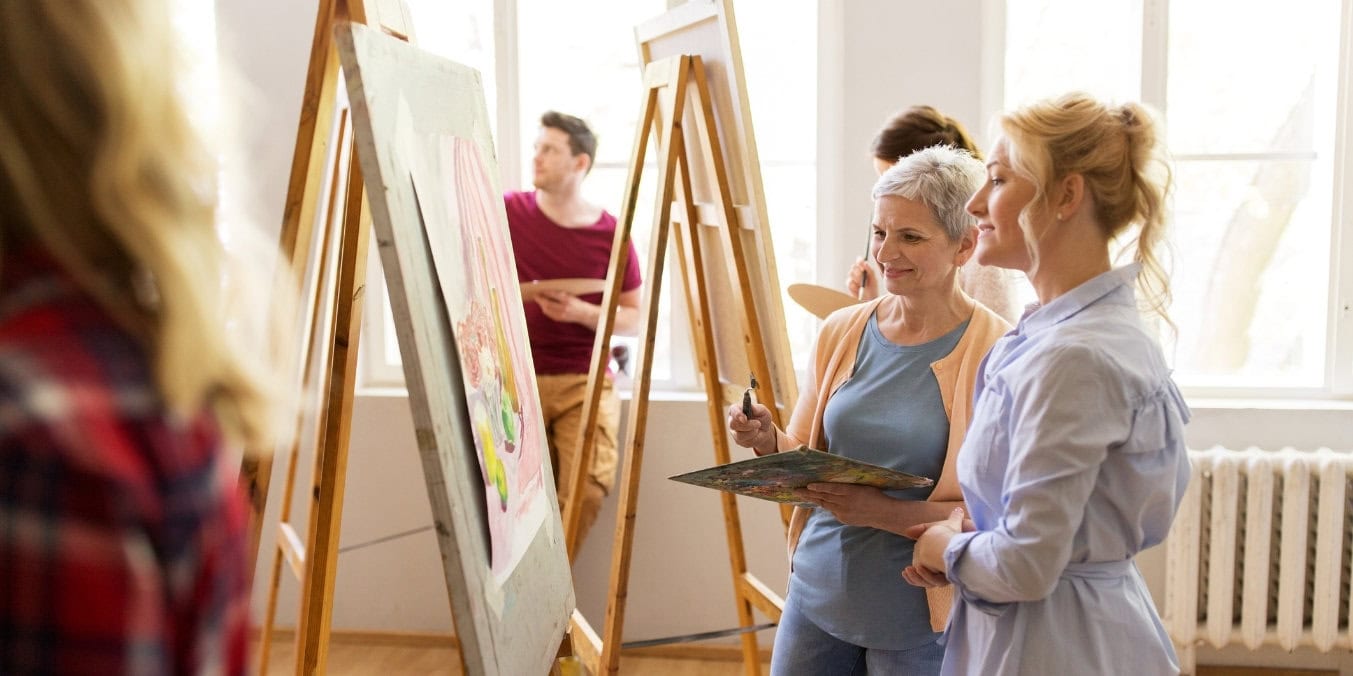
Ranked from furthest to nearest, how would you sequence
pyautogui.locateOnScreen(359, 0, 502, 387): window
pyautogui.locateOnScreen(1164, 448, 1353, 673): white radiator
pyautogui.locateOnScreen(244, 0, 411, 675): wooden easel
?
pyautogui.locateOnScreen(359, 0, 502, 387): window → pyautogui.locateOnScreen(1164, 448, 1353, 673): white radiator → pyautogui.locateOnScreen(244, 0, 411, 675): wooden easel

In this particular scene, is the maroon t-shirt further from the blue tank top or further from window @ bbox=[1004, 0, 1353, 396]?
the blue tank top

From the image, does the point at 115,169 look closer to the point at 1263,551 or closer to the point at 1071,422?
the point at 1071,422

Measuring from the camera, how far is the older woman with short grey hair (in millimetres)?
1788

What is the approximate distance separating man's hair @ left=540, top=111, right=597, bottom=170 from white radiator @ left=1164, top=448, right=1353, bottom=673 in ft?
6.45

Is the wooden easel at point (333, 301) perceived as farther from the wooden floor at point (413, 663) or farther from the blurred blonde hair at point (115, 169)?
the wooden floor at point (413, 663)

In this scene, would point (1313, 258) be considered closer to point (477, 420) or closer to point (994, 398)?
point (994, 398)

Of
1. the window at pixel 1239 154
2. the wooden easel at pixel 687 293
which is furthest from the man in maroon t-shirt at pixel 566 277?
the window at pixel 1239 154

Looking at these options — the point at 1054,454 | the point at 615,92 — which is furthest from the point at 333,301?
the point at 615,92

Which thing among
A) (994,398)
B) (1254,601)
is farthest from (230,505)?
(1254,601)

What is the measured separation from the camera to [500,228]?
182 cm

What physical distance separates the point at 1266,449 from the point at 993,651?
2272 millimetres

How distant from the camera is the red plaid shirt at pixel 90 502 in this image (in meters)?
Result: 0.63

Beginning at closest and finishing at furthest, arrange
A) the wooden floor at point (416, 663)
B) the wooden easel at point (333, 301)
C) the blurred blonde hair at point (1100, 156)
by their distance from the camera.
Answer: the blurred blonde hair at point (1100, 156), the wooden easel at point (333, 301), the wooden floor at point (416, 663)

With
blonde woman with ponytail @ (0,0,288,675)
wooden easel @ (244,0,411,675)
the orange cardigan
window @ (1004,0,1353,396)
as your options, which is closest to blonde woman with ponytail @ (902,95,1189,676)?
the orange cardigan
